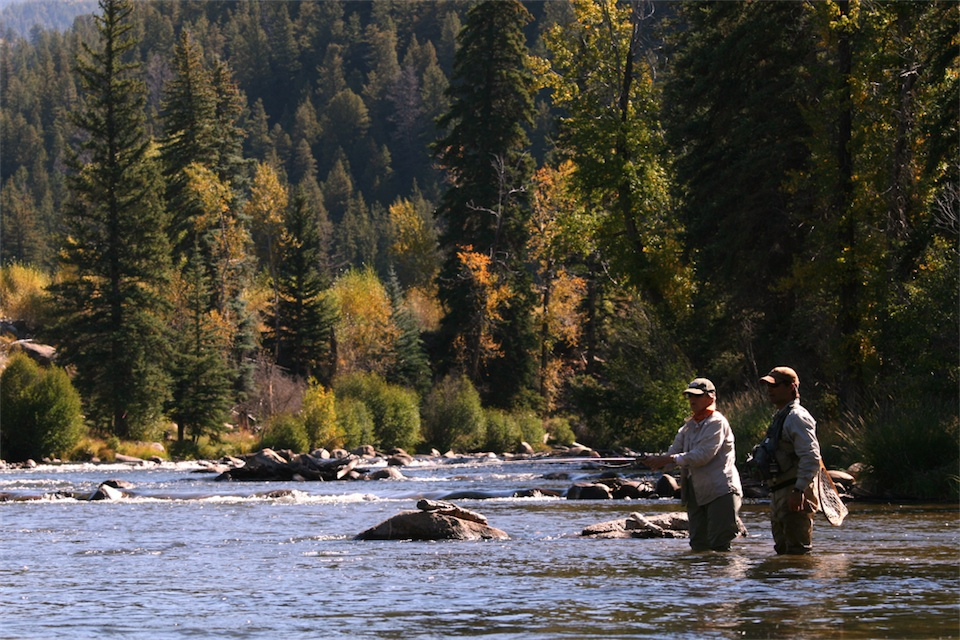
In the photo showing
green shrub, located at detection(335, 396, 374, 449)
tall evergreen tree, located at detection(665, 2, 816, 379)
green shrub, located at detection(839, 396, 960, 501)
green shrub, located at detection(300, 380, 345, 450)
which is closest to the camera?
green shrub, located at detection(839, 396, 960, 501)

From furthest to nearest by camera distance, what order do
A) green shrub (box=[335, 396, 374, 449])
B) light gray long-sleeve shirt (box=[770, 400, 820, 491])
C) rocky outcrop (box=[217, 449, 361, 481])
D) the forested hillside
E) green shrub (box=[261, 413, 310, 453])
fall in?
green shrub (box=[335, 396, 374, 449])
green shrub (box=[261, 413, 310, 453])
rocky outcrop (box=[217, 449, 361, 481])
the forested hillside
light gray long-sleeve shirt (box=[770, 400, 820, 491])

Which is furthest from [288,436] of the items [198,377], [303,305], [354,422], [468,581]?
[468,581]

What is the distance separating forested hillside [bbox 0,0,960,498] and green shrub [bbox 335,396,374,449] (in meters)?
0.14

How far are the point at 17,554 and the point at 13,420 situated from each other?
99.5 feet

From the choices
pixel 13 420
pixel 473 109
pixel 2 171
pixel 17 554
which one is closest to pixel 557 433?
pixel 473 109

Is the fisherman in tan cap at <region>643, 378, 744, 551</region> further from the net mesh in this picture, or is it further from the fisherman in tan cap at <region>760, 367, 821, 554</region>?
the net mesh

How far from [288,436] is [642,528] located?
3099 centimetres

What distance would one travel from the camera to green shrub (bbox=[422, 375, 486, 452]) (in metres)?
50.7

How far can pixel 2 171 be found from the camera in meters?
181

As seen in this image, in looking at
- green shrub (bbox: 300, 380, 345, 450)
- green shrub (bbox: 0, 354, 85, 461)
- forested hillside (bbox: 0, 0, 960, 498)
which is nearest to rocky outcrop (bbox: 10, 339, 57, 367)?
forested hillside (bbox: 0, 0, 960, 498)

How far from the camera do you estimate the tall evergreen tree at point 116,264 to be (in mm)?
52531

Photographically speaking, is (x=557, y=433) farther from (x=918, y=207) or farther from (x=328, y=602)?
(x=328, y=602)

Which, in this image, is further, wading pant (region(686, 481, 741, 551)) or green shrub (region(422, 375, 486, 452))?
green shrub (region(422, 375, 486, 452))

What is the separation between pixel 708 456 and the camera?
11.8 m
